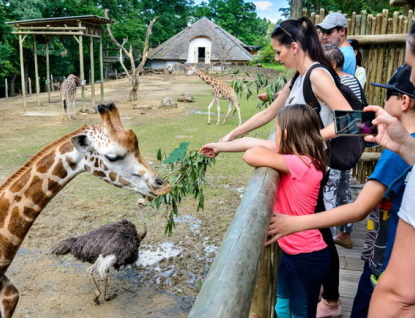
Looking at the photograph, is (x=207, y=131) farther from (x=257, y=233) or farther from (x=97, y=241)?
(x=257, y=233)

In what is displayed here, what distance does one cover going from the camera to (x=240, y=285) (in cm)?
122

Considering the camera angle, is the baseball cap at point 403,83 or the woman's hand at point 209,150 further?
the woman's hand at point 209,150

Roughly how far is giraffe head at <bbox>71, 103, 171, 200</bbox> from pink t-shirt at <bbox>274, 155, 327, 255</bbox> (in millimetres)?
1308

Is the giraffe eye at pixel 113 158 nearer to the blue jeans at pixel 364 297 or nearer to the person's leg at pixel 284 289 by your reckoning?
the person's leg at pixel 284 289

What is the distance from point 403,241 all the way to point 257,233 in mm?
464

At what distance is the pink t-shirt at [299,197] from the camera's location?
84.4 inches

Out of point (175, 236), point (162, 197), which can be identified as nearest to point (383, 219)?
point (162, 197)

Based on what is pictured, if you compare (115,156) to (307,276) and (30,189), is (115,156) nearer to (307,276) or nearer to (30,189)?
(30,189)

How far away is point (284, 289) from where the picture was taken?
2348 mm

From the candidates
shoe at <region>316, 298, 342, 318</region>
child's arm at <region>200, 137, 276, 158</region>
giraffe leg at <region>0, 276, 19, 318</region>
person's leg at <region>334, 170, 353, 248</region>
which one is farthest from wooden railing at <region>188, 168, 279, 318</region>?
giraffe leg at <region>0, 276, 19, 318</region>

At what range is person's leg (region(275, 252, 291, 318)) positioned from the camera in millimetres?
2296

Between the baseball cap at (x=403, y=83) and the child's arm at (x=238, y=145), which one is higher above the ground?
the baseball cap at (x=403, y=83)

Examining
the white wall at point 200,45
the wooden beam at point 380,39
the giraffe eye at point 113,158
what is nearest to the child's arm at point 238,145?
the giraffe eye at point 113,158

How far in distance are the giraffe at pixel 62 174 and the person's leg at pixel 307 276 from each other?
1380mm
